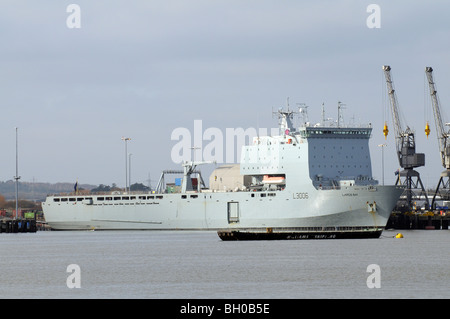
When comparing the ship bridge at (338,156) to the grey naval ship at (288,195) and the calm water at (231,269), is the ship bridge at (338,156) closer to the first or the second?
the grey naval ship at (288,195)

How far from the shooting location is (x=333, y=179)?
290ft

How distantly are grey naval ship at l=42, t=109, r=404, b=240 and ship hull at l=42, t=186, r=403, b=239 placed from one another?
9cm

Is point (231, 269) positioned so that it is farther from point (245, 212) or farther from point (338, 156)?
point (245, 212)

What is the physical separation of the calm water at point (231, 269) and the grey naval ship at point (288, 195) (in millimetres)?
9615

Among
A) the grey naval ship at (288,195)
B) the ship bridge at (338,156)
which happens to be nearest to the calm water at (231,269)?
the grey naval ship at (288,195)

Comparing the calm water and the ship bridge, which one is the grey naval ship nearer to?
the ship bridge

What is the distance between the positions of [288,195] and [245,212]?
5885 millimetres

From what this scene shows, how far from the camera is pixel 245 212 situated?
91.8m

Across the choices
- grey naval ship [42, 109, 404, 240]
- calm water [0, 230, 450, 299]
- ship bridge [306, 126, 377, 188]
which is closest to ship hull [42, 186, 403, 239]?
grey naval ship [42, 109, 404, 240]

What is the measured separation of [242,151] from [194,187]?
39.0 ft

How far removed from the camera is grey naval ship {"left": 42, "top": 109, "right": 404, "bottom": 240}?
85.1m

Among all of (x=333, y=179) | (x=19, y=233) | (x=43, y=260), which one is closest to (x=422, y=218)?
(x=333, y=179)

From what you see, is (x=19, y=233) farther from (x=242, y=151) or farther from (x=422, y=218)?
(x=422, y=218)
